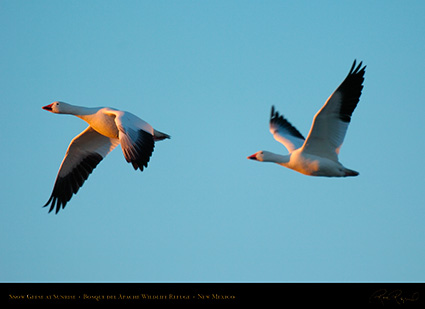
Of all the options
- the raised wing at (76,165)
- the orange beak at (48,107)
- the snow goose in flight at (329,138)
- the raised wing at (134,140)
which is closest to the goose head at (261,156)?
the snow goose in flight at (329,138)

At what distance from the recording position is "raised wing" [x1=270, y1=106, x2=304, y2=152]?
42.1ft

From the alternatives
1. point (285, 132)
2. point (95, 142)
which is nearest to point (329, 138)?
point (285, 132)

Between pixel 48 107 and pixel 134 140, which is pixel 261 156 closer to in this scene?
pixel 134 140

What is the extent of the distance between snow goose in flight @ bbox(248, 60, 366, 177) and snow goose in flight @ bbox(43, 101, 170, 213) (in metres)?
2.55

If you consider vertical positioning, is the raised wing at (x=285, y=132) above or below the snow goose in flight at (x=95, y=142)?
above

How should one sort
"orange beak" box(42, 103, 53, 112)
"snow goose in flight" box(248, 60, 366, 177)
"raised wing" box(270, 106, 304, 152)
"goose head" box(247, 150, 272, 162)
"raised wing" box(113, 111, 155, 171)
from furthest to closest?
1. "raised wing" box(270, 106, 304, 152)
2. "orange beak" box(42, 103, 53, 112)
3. "goose head" box(247, 150, 272, 162)
4. "snow goose in flight" box(248, 60, 366, 177)
5. "raised wing" box(113, 111, 155, 171)

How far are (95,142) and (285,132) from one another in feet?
14.1

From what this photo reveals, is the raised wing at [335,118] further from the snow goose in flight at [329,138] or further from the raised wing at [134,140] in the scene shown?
the raised wing at [134,140]

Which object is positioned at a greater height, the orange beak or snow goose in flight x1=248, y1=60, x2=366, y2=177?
snow goose in flight x1=248, y1=60, x2=366, y2=177

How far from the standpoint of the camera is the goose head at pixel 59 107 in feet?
39.8

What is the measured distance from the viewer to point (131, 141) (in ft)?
Result: 33.8

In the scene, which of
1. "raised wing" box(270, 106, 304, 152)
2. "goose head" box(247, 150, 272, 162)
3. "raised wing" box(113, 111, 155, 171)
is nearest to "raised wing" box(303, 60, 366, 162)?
"goose head" box(247, 150, 272, 162)

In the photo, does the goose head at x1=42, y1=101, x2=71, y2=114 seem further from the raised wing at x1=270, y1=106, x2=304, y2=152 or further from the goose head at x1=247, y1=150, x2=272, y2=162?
the raised wing at x1=270, y1=106, x2=304, y2=152
